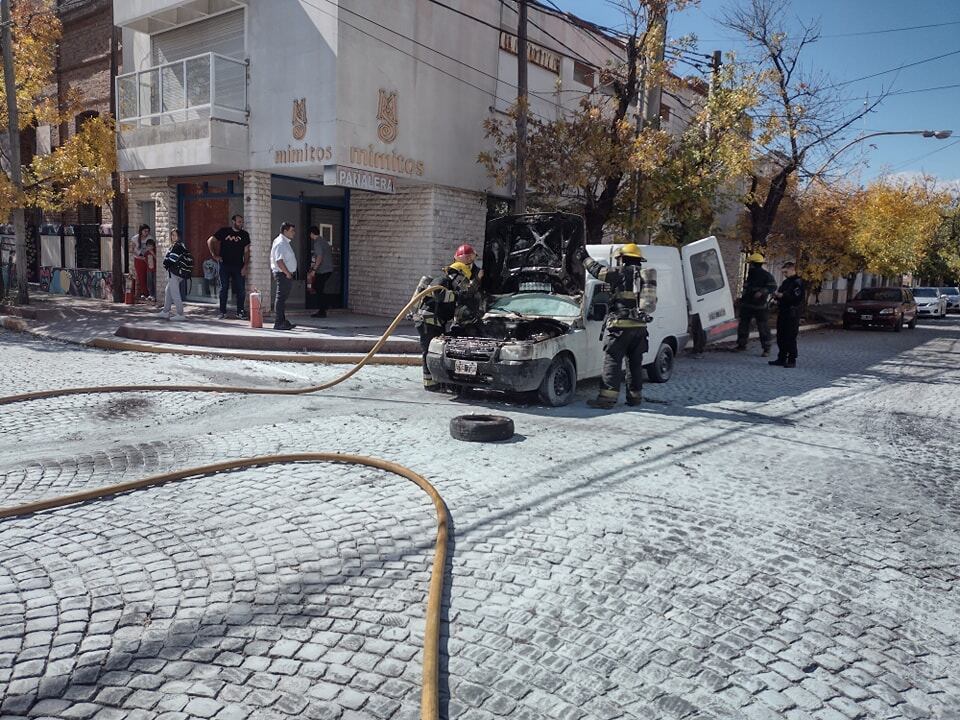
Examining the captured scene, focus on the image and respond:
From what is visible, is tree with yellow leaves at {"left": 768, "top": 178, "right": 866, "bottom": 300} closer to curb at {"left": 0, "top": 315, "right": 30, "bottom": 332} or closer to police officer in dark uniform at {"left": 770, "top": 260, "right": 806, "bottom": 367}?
police officer in dark uniform at {"left": 770, "top": 260, "right": 806, "bottom": 367}

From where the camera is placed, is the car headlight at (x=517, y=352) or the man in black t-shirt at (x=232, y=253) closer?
the car headlight at (x=517, y=352)

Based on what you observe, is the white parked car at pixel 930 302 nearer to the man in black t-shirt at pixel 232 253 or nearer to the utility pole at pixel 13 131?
the man in black t-shirt at pixel 232 253

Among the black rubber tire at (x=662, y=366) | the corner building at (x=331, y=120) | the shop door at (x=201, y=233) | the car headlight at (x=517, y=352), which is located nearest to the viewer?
the car headlight at (x=517, y=352)

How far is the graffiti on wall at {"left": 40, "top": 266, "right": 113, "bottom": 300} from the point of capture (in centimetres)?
1945

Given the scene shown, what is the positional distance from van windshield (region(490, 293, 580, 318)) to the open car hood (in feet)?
0.97

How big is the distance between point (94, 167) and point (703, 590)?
16655 mm

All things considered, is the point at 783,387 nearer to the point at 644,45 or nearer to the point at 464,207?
the point at 644,45

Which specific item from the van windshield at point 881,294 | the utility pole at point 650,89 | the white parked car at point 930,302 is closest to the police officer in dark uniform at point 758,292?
the utility pole at point 650,89

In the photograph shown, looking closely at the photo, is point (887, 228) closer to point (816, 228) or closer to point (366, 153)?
point (816, 228)

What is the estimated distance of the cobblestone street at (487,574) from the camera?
2758mm

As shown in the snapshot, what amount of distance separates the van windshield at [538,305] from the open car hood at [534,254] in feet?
0.97

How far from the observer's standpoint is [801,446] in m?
6.81

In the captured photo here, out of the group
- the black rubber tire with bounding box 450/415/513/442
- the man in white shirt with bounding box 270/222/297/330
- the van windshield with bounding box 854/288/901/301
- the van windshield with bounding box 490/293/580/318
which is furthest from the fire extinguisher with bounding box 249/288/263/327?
the van windshield with bounding box 854/288/901/301

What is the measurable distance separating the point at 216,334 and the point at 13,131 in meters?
7.78
